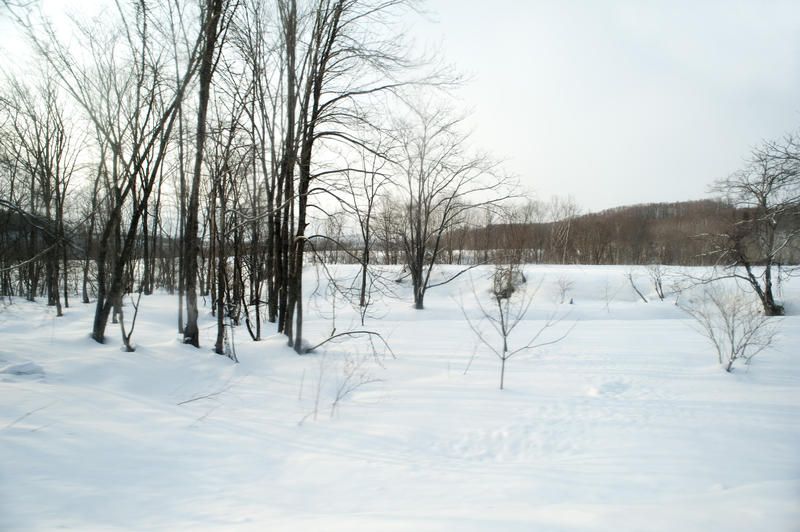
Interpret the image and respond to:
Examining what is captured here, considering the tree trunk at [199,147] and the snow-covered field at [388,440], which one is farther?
the tree trunk at [199,147]

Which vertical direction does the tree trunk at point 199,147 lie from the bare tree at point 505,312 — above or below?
above

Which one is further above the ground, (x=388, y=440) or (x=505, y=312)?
(x=505, y=312)

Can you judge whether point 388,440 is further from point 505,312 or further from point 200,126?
point 505,312

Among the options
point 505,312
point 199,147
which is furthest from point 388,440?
point 505,312

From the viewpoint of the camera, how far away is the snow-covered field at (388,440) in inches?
111

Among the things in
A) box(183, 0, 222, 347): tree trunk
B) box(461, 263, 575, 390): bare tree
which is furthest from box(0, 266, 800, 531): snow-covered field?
box(461, 263, 575, 390): bare tree

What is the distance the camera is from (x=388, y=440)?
14.9 ft

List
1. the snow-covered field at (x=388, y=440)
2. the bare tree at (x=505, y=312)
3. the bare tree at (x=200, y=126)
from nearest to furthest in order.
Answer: the snow-covered field at (x=388, y=440)
the bare tree at (x=200, y=126)
the bare tree at (x=505, y=312)

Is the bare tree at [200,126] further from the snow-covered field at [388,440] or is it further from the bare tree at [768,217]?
the bare tree at [768,217]

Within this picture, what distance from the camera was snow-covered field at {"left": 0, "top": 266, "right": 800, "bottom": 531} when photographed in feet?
9.29

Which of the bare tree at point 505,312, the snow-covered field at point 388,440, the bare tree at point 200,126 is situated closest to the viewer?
the snow-covered field at point 388,440

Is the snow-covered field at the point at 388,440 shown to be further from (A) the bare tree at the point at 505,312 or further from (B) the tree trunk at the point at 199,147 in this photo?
(A) the bare tree at the point at 505,312

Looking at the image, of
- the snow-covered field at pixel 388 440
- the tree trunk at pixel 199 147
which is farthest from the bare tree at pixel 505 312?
the tree trunk at pixel 199 147

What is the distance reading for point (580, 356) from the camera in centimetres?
851
